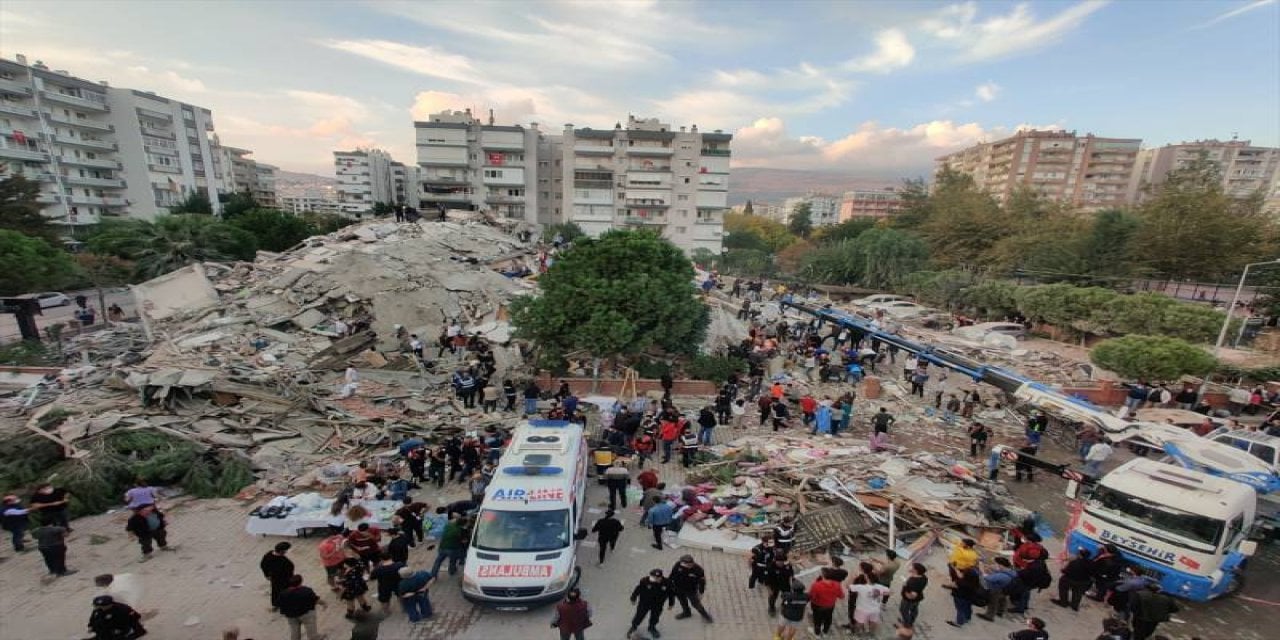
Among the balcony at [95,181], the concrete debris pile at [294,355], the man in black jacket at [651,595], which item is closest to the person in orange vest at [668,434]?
the concrete debris pile at [294,355]

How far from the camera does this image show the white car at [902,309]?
107 feet

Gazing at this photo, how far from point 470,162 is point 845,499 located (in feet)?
187

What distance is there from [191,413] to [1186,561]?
1967 cm

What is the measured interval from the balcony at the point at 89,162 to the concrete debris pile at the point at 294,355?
140 feet

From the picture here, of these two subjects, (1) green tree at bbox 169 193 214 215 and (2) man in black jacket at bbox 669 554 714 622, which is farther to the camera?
(1) green tree at bbox 169 193 214 215

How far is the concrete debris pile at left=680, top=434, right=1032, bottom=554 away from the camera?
9.99m

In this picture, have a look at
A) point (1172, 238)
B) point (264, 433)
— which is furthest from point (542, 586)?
point (1172, 238)

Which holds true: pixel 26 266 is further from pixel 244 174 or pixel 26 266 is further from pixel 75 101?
pixel 244 174

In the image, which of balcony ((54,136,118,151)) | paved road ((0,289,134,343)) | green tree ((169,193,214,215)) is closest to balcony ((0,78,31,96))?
balcony ((54,136,118,151))

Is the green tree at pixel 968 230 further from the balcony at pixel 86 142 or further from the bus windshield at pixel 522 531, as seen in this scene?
the balcony at pixel 86 142

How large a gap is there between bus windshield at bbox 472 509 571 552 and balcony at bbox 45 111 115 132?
70126mm

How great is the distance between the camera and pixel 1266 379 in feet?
60.5

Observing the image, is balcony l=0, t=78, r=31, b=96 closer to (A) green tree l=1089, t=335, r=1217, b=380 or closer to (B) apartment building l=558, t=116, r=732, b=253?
(B) apartment building l=558, t=116, r=732, b=253

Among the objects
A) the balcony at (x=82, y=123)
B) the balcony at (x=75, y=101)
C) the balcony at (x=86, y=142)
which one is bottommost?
the balcony at (x=86, y=142)
